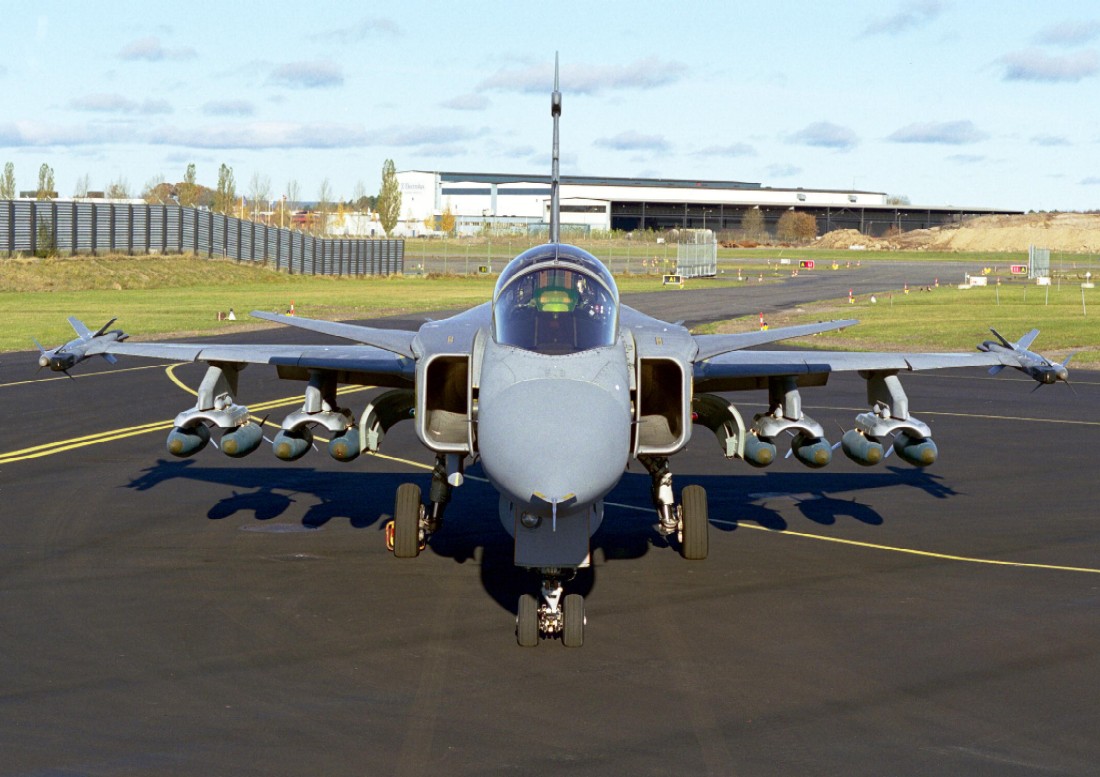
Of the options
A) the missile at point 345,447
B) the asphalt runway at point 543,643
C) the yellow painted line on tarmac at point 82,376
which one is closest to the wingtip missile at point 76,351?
the asphalt runway at point 543,643

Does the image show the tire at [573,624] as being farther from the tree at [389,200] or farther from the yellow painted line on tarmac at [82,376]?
the tree at [389,200]

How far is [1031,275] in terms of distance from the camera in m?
107

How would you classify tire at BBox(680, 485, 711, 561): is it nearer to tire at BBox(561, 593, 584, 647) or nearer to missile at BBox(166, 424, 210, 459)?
tire at BBox(561, 593, 584, 647)

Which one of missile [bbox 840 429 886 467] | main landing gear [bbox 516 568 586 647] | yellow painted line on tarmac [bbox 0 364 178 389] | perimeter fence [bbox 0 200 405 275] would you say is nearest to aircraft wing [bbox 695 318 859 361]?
missile [bbox 840 429 886 467]

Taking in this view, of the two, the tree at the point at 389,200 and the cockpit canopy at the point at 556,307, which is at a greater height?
the tree at the point at 389,200

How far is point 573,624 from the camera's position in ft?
46.8

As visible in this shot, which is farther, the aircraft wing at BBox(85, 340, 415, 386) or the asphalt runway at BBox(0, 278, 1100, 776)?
the aircraft wing at BBox(85, 340, 415, 386)

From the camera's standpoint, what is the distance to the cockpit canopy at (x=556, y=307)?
14.6m

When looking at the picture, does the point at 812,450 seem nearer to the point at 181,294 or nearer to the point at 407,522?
the point at 407,522

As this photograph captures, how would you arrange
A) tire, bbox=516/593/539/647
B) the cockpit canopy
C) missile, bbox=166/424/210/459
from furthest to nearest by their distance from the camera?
missile, bbox=166/424/210/459 → the cockpit canopy → tire, bbox=516/593/539/647

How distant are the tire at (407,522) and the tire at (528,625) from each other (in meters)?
4.26

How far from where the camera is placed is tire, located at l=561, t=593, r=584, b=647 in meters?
14.2

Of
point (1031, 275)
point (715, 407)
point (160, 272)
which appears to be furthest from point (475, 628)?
point (1031, 275)

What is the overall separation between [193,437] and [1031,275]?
9962 centimetres
